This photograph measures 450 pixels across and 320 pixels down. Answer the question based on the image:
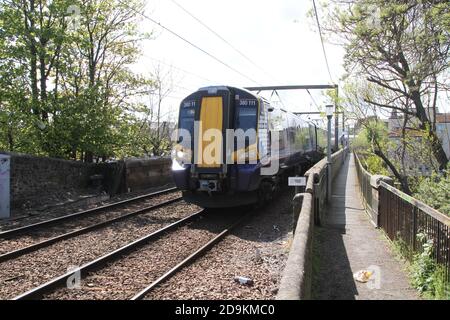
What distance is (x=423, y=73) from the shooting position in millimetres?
11867

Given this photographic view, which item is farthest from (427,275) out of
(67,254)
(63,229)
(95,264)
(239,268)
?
(63,229)

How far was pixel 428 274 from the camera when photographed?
17.6 ft

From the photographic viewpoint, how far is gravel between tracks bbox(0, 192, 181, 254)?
893 centimetres

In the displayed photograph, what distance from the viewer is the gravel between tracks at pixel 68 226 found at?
29.3ft

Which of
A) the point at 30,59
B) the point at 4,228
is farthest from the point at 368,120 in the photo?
the point at 4,228

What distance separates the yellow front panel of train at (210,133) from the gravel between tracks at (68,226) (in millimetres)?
3093

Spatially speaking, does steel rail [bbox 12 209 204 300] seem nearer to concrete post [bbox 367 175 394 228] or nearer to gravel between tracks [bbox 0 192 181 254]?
gravel between tracks [bbox 0 192 181 254]

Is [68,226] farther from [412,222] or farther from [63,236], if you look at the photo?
[412,222]

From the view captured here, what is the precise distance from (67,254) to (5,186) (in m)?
5.33

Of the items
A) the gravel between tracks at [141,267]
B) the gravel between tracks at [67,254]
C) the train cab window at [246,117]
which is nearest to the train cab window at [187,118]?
the train cab window at [246,117]

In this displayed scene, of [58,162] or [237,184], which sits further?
[58,162]

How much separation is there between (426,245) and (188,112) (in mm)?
7681

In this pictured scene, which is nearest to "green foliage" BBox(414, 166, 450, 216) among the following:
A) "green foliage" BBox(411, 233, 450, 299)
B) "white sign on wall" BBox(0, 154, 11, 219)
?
"green foliage" BBox(411, 233, 450, 299)
